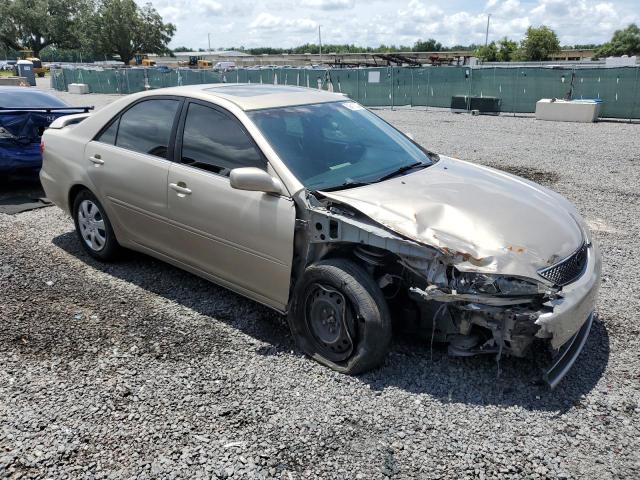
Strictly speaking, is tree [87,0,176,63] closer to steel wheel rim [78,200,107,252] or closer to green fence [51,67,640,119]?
green fence [51,67,640,119]

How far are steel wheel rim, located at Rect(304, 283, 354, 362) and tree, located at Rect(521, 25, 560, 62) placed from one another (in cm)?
7800

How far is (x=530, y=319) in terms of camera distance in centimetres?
291

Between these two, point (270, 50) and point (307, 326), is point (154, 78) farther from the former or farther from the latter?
point (270, 50)

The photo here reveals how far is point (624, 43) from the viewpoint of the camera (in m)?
80.0

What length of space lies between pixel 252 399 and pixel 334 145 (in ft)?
6.25

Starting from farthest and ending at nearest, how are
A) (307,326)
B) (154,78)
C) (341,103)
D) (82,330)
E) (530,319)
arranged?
1. (154,78)
2. (341,103)
3. (82,330)
4. (307,326)
5. (530,319)

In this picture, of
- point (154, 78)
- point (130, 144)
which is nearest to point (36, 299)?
point (130, 144)

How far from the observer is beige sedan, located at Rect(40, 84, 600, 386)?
3027 millimetres

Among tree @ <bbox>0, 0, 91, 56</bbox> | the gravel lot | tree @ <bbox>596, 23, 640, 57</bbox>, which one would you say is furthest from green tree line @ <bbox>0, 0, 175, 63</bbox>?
the gravel lot

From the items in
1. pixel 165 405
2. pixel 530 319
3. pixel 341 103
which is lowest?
pixel 165 405

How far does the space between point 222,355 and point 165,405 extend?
1.97 feet

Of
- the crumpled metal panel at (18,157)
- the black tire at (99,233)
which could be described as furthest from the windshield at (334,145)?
the crumpled metal panel at (18,157)

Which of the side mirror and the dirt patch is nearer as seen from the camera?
the side mirror

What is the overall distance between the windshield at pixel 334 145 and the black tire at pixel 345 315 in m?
0.61
